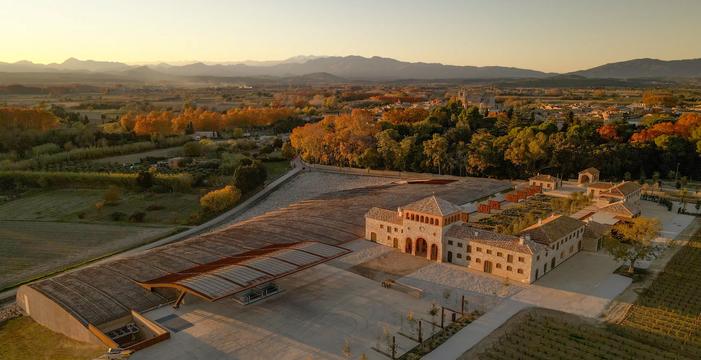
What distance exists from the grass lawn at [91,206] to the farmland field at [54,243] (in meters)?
2.80

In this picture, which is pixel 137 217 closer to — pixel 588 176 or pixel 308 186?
pixel 308 186

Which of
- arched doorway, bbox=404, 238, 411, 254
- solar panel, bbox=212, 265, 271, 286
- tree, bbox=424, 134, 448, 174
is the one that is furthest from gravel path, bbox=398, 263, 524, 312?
tree, bbox=424, 134, 448, 174

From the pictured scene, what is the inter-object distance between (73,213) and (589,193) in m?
66.3

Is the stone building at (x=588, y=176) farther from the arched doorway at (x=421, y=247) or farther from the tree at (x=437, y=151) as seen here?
the arched doorway at (x=421, y=247)

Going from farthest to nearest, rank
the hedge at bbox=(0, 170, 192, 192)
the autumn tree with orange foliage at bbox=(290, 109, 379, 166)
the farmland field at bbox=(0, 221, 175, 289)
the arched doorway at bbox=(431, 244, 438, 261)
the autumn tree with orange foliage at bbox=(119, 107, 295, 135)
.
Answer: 1. the autumn tree with orange foliage at bbox=(119, 107, 295, 135)
2. the autumn tree with orange foliage at bbox=(290, 109, 379, 166)
3. the hedge at bbox=(0, 170, 192, 192)
4. the farmland field at bbox=(0, 221, 175, 289)
5. the arched doorway at bbox=(431, 244, 438, 261)

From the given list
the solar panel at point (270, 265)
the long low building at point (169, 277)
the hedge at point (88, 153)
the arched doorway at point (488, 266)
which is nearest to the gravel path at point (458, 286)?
the arched doorway at point (488, 266)

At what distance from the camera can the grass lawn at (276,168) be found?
271 ft

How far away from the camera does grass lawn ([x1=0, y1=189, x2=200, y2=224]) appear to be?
202ft

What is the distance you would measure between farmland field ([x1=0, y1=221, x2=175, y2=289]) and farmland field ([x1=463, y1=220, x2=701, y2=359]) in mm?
39076

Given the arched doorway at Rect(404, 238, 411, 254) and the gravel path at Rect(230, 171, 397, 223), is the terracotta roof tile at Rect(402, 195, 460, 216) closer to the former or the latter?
the arched doorway at Rect(404, 238, 411, 254)

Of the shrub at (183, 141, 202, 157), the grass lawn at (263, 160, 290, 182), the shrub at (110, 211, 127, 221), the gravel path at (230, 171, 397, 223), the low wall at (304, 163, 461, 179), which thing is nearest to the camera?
the shrub at (110, 211, 127, 221)

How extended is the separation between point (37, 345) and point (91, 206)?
37618 mm

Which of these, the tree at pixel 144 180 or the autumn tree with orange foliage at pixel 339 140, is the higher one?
the autumn tree with orange foliage at pixel 339 140

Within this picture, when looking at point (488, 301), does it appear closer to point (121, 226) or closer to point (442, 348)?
point (442, 348)
